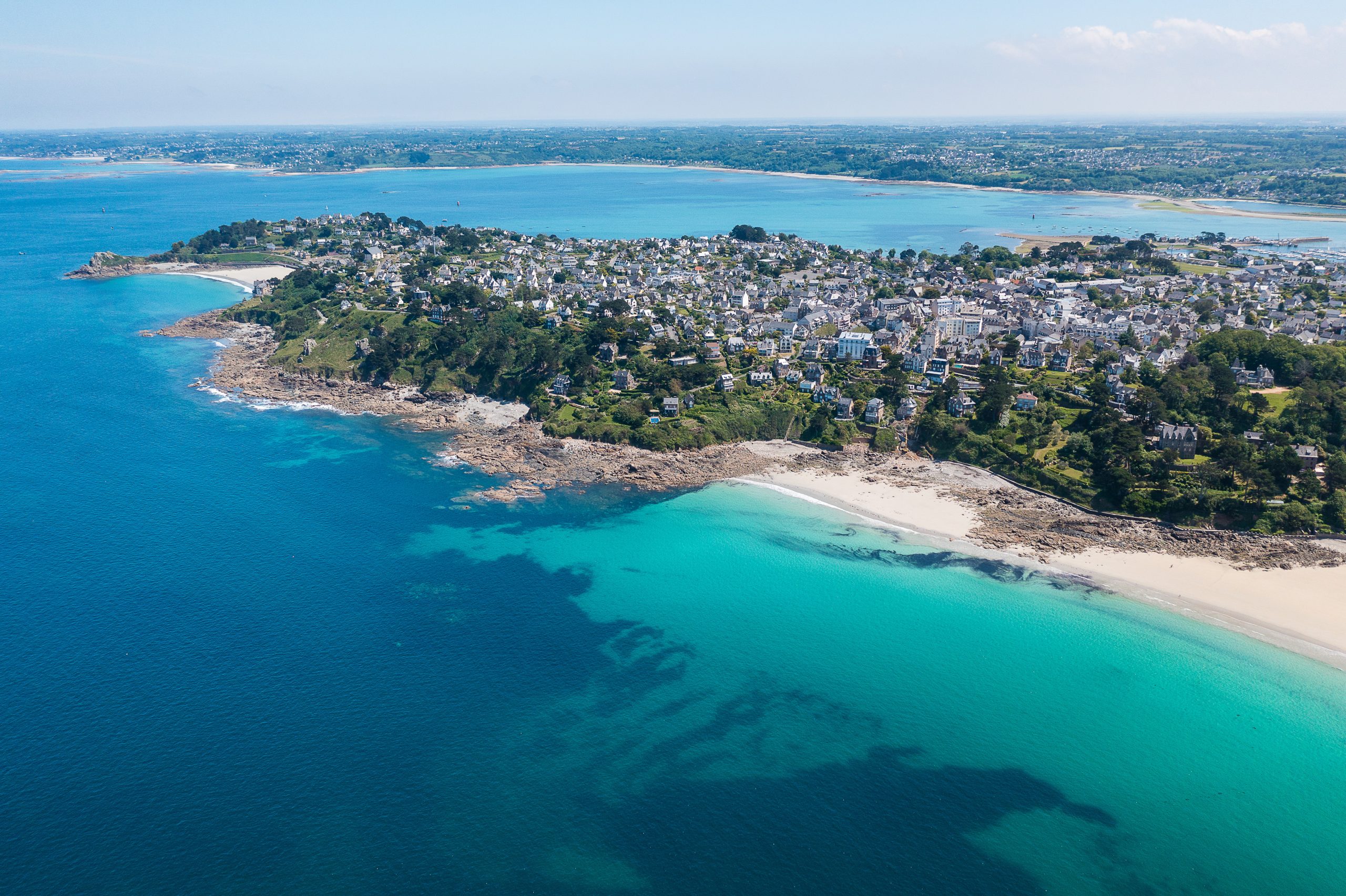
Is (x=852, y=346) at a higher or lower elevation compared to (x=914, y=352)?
higher

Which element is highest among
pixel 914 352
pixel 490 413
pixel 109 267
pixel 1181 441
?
pixel 109 267

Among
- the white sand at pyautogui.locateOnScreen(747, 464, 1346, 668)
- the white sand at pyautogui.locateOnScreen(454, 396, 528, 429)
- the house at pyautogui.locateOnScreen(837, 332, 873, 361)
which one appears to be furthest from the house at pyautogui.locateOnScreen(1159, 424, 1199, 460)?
the white sand at pyautogui.locateOnScreen(454, 396, 528, 429)

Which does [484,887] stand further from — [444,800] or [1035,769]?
[1035,769]

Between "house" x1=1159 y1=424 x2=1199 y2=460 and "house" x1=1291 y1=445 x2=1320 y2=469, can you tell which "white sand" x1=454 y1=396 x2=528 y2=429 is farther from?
"house" x1=1291 y1=445 x2=1320 y2=469

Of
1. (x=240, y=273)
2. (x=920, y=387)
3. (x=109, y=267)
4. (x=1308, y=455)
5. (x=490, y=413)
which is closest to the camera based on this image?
(x=1308, y=455)

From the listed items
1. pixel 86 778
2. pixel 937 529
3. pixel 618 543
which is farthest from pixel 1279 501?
pixel 86 778

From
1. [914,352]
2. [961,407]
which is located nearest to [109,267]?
[914,352]

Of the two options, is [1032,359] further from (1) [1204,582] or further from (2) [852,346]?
(1) [1204,582]

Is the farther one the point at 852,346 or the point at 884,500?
the point at 852,346
